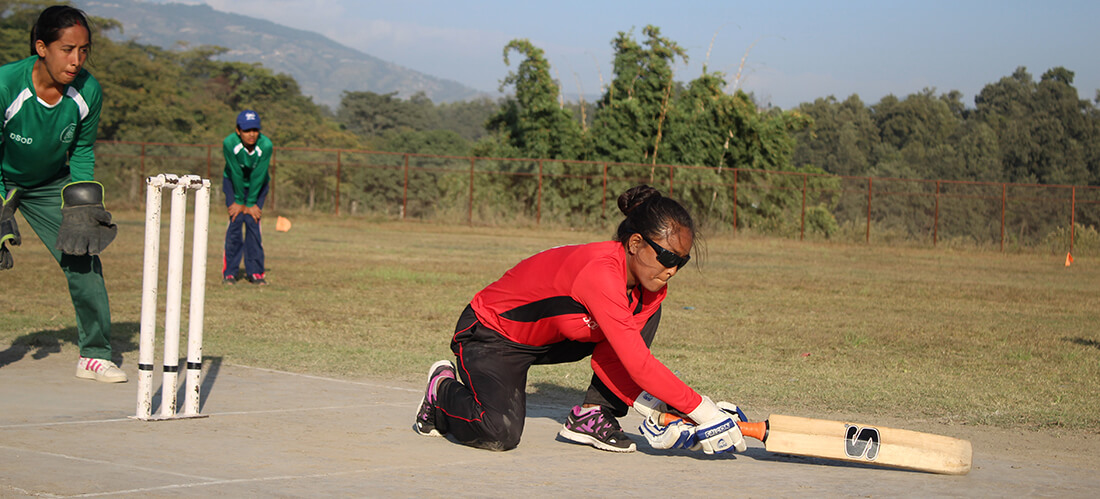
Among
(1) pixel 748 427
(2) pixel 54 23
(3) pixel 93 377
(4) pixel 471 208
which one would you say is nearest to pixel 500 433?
(1) pixel 748 427

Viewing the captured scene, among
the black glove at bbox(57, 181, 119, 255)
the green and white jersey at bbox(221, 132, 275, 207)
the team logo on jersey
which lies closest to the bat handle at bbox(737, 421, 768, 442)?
the black glove at bbox(57, 181, 119, 255)

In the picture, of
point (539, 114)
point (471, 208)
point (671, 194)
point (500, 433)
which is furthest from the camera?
point (539, 114)

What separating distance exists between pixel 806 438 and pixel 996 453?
4.22ft

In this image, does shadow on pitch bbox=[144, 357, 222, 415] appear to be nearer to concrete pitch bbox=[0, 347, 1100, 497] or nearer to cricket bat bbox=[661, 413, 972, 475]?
concrete pitch bbox=[0, 347, 1100, 497]

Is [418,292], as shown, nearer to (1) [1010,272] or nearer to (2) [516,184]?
(1) [1010,272]

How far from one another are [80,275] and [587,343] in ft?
10.6

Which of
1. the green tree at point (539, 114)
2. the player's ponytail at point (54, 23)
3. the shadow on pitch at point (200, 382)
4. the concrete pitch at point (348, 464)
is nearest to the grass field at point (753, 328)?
the shadow on pitch at point (200, 382)

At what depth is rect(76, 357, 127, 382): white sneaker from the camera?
5734mm

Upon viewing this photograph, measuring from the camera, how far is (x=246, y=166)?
1158 cm

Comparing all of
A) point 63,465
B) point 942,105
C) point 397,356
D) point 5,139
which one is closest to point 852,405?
point 397,356

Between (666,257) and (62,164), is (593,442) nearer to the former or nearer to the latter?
(666,257)

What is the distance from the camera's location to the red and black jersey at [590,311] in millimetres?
4055

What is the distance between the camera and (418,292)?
473 inches

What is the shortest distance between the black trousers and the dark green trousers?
250cm
